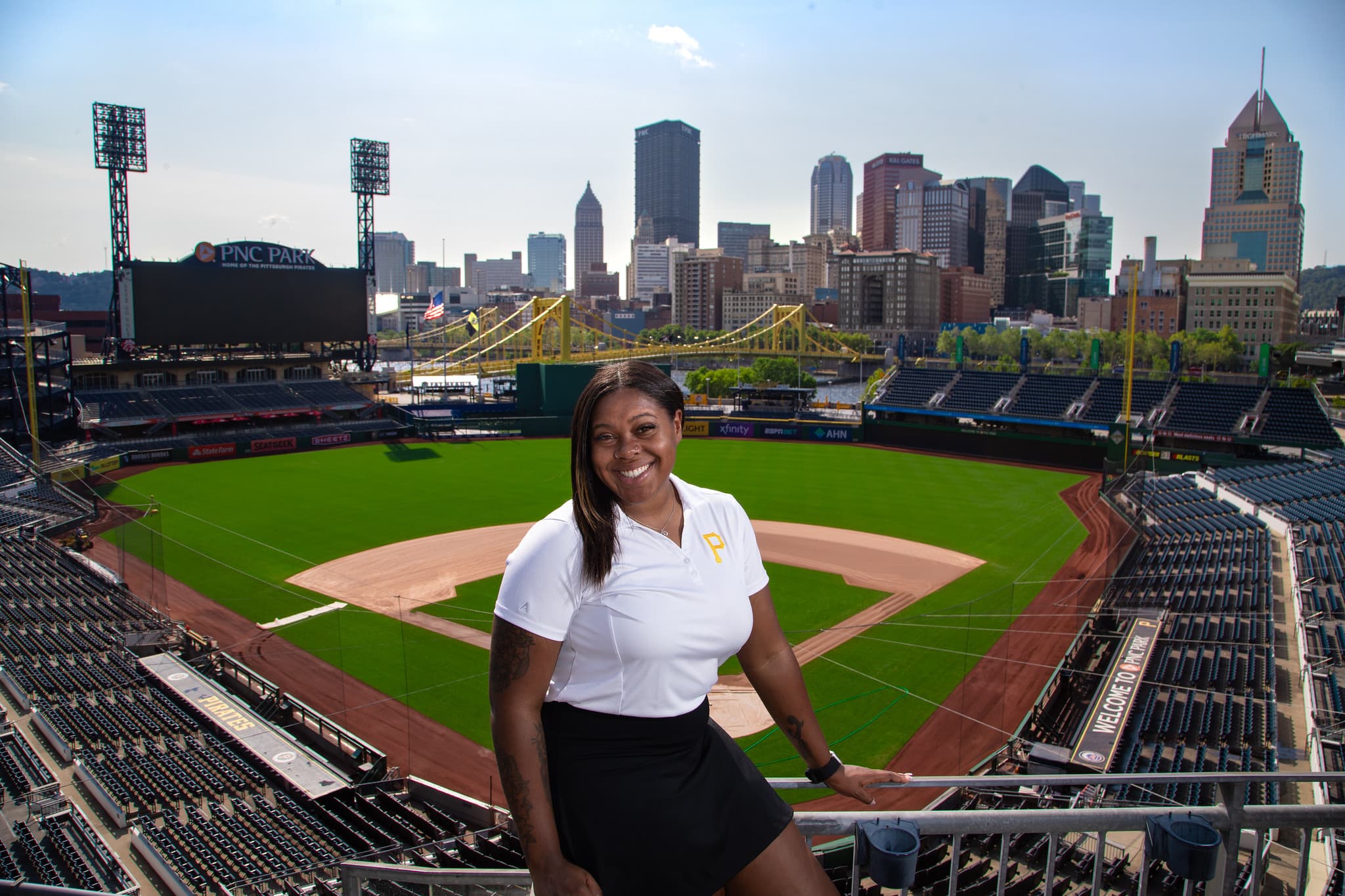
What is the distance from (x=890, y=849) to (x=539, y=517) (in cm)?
2915

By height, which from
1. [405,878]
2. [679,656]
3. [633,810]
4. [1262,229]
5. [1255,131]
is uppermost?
[1255,131]

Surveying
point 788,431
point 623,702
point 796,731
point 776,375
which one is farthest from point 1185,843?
point 776,375

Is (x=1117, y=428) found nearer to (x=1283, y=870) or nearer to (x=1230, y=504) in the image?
(x=1230, y=504)

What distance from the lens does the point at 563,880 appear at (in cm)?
234

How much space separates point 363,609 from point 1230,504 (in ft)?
79.2

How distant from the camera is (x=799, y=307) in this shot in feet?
363

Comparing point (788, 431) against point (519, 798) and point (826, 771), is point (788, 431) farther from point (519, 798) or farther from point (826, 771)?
point (519, 798)

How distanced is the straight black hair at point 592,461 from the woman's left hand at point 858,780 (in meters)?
1.24

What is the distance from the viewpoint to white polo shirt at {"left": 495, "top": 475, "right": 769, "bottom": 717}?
233 centimetres

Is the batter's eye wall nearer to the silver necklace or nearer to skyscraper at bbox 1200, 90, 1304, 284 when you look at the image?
the silver necklace

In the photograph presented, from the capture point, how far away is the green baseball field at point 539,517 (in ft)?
51.7

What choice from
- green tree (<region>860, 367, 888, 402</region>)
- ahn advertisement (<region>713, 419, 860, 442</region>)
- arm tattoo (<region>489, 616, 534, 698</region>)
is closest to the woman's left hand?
arm tattoo (<region>489, 616, 534, 698</region>)

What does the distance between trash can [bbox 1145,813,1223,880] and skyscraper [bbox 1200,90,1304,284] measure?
16902 cm

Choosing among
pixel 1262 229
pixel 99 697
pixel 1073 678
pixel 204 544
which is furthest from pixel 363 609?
pixel 1262 229
